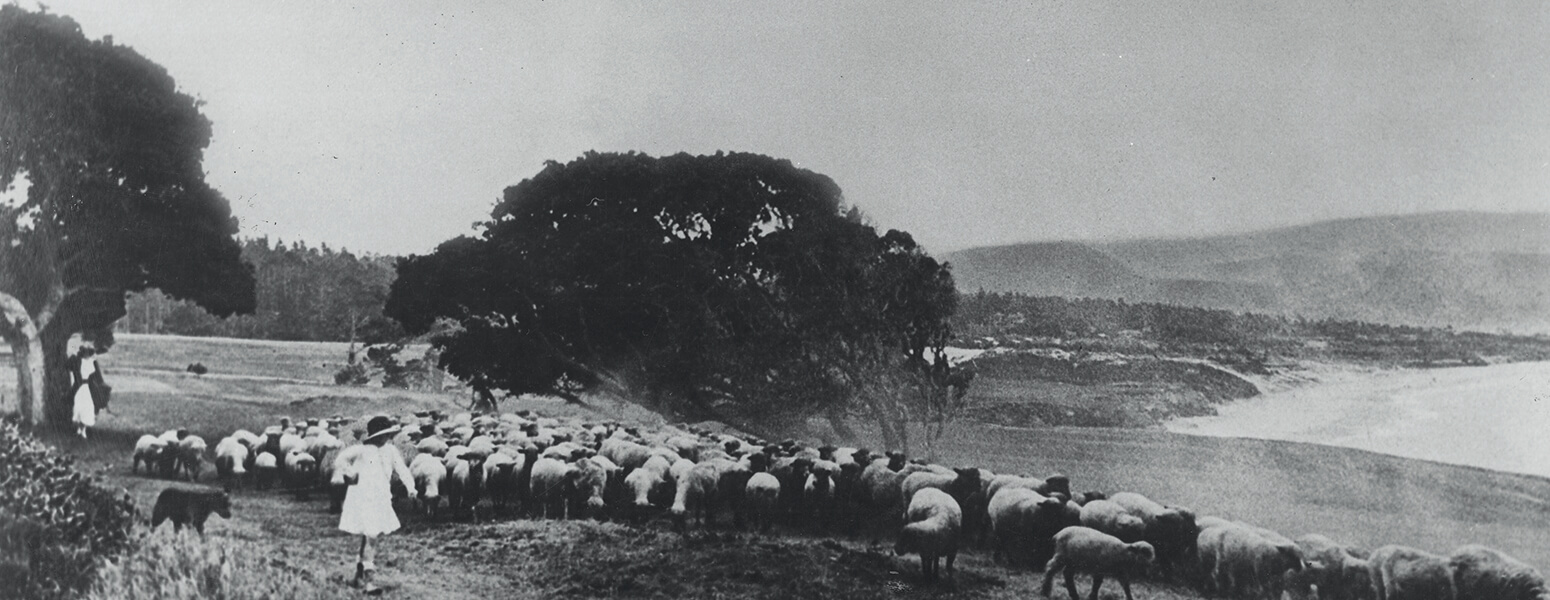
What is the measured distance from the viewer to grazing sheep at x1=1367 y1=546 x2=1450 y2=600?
348 centimetres

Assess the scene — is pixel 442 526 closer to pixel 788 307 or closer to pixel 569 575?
pixel 569 575

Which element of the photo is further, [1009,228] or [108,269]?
[108,269]

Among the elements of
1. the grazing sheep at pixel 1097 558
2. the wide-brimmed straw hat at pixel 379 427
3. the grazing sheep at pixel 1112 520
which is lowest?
the grazing sheep at pixel 1097 558

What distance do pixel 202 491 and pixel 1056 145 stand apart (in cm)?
518

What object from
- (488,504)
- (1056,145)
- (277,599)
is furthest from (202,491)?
(1056,145)

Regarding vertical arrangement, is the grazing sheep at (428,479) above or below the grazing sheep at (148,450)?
below

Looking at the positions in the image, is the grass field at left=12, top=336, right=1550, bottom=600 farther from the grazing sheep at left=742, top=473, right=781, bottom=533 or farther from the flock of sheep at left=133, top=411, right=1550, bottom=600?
the grazing sheep at left=742, top=473, right=781, bottom=533

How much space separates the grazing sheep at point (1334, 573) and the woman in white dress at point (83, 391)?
6565 mm

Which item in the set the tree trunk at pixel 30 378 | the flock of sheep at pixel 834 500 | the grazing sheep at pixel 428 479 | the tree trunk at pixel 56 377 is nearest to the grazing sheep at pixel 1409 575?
the flock of sheep at pixel 834 500

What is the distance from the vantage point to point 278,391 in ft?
19.2

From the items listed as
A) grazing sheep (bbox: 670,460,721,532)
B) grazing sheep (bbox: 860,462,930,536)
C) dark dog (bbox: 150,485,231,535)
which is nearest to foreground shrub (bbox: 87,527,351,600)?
dark dog (bbox: 150,485,231,535)

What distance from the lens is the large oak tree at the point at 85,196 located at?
5.45 metres

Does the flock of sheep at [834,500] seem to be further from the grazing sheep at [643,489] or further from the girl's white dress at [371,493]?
the girl's white dress at [371,493]

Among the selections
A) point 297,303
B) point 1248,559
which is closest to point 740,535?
point 1248,559
